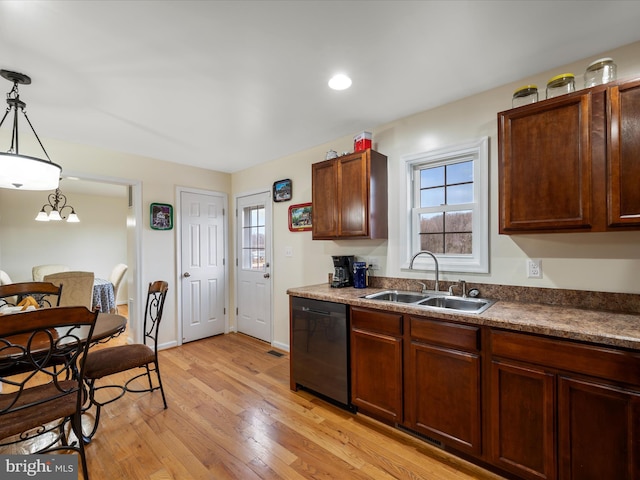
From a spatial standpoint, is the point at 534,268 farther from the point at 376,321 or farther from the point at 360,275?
the point at 360,275

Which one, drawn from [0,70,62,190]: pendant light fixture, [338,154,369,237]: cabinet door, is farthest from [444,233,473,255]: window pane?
[0,70,62,190]: pendant light fixture

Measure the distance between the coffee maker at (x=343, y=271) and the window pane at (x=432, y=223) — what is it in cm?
73

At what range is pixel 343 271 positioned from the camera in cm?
278

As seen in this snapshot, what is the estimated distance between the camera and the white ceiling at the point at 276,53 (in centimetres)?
140

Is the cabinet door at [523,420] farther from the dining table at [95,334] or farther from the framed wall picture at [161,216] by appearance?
the framed wall picture at [161,216]

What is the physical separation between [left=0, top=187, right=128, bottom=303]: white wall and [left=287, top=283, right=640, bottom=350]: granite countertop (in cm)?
586

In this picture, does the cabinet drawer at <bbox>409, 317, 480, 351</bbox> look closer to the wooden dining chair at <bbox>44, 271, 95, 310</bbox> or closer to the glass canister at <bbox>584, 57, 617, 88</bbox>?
the glass canister at <bbox>584, 57, 617, 88</bbox>

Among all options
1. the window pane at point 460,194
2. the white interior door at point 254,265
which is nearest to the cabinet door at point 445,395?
the window pane at point 460,194

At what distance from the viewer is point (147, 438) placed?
6.39ft

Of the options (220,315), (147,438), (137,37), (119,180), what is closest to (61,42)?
(137,37)

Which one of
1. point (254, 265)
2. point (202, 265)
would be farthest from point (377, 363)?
point (202, 265)

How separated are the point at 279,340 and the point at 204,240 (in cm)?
173

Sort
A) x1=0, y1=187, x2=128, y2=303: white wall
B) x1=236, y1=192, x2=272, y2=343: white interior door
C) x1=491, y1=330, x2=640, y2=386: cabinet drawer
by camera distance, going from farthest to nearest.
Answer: x1=0, y1=187, x2=128, y2=303: white wall < x1=236, y1=192, x2=272, y2=343: white interior door < x1=491, y1=330, x2=640, y2=386: cabinet drawer

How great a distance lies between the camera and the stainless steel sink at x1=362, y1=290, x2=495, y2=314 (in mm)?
2022
